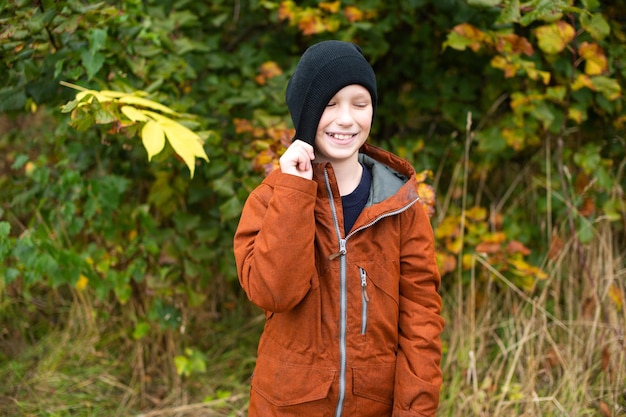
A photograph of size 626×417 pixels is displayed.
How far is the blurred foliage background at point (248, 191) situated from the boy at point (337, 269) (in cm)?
63

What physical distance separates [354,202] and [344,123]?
9.3 inches

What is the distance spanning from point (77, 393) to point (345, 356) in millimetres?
1827

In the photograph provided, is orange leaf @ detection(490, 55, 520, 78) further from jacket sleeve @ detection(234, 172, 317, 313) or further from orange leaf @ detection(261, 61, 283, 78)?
jacket sleeve @ detection(234, 172, 317, 313)

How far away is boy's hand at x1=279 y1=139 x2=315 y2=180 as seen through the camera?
140cm

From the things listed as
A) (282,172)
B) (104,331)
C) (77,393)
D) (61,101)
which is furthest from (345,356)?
(104,331)

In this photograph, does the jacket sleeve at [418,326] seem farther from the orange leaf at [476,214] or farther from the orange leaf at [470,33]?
the orange leaf at [476,214]

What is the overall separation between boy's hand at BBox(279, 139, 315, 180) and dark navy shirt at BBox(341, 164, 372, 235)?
7.7 inches

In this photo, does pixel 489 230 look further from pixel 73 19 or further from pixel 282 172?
pixel 73 19

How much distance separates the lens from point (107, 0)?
2.25m

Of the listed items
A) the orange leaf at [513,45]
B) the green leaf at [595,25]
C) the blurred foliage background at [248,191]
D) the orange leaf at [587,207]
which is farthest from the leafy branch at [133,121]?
the orange leaf at [587,207]

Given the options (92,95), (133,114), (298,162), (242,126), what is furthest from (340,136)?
(242,126)

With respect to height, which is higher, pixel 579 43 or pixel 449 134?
pixel 579 43

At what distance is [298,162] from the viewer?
4.61ft

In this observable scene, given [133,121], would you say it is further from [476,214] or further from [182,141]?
[476,214]
